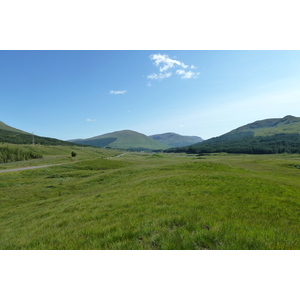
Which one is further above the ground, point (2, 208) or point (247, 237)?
point (247, 237)

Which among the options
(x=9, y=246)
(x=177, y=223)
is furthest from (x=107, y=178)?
(x=177, y=223)

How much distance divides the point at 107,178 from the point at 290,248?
40.5 m

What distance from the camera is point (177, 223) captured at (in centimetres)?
845

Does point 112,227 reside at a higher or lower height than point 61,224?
higher

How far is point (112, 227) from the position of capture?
8.50 metres

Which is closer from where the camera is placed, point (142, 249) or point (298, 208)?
point (142, 249)

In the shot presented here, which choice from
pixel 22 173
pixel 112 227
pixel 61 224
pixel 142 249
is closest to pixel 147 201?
pixel 112 227

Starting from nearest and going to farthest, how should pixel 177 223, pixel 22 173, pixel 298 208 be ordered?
1. pixel 177 223
2. pixel 298 208
3. pixel 22 173

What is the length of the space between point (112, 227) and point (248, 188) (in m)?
15.4

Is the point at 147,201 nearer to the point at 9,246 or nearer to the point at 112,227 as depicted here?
the point at 112,227

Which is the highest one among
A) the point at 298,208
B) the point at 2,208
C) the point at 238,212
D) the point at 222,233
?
the point at 222,233

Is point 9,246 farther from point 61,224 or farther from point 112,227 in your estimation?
point 112,227

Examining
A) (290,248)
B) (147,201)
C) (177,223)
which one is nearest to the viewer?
(290,248)

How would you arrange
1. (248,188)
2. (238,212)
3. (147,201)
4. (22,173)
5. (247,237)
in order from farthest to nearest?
1. (22,173)
2. (248,188)
3. (147,201)
4. (238,212)
5. (247,237)
